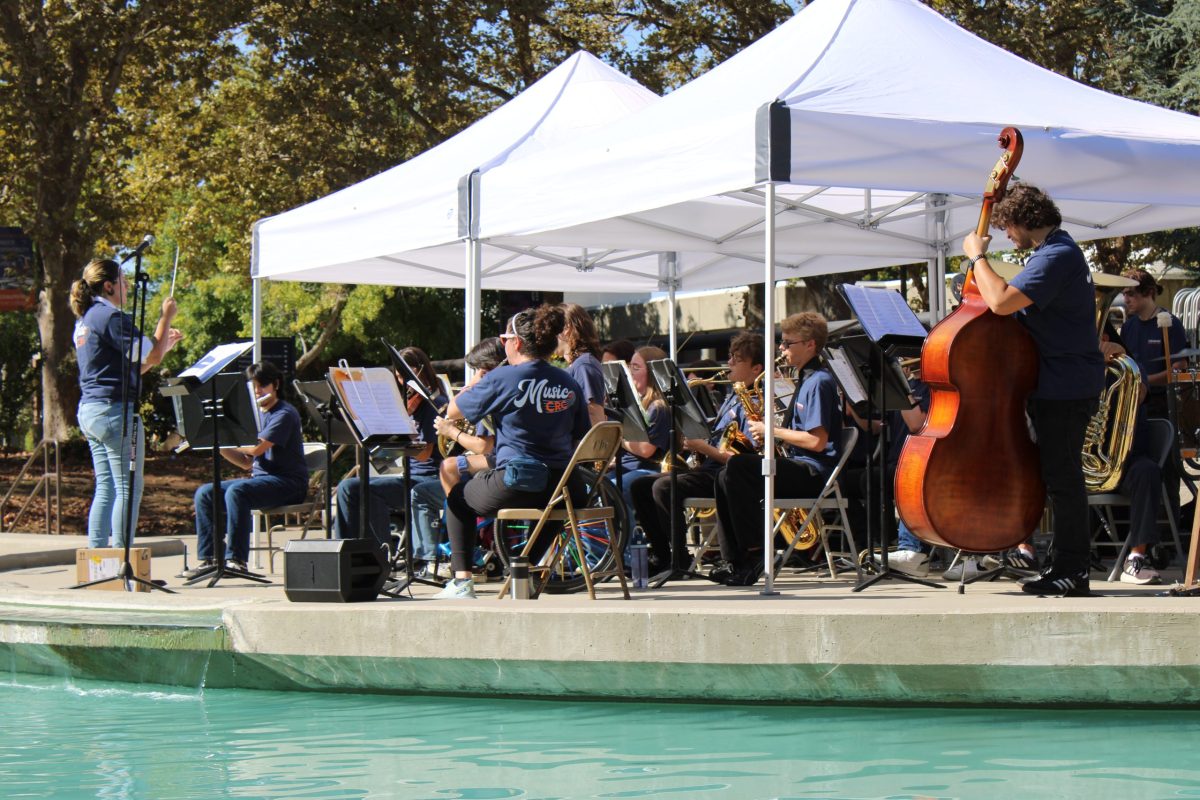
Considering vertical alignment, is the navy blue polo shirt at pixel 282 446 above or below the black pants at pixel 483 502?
above

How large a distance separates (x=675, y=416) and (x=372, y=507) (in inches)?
80.7

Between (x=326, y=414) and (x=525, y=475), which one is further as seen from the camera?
(x=326, y=414)

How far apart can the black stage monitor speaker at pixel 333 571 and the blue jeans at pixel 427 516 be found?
5.01ft

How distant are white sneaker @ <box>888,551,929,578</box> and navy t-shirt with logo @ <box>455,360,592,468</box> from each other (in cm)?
200

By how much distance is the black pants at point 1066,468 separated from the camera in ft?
19.4

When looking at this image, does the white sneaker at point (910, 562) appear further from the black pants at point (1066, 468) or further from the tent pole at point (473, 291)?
the tent pole at point (473, 291)

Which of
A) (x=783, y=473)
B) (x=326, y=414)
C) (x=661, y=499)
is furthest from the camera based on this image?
(x=326, y=414)

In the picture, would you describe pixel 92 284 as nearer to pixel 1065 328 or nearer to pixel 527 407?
pixel 527 407

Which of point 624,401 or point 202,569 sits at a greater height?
point 624,401

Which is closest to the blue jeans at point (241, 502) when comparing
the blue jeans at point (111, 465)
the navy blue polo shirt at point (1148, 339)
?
the blue jeans at point (111, 465)

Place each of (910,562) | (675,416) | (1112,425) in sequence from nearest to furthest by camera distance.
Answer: (1112,425) < (675,416) < (910,562)

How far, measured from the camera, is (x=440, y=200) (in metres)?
8.81

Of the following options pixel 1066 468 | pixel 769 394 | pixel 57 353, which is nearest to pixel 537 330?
pixel 769 394

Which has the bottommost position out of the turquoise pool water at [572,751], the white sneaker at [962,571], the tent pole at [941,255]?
the turquoise pool water at [572,751]
